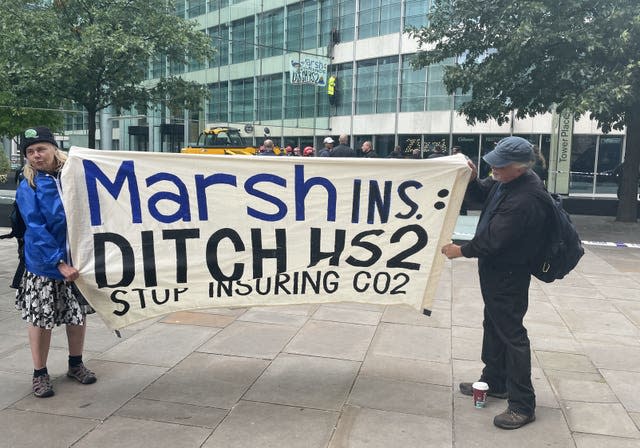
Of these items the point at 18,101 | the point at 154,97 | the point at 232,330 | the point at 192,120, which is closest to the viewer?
the point at 232,330

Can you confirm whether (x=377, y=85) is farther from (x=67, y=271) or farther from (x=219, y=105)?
(x=67, y=271)

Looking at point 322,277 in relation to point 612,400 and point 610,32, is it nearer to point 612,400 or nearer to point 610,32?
point 612,400

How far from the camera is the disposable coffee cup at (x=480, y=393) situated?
391cm

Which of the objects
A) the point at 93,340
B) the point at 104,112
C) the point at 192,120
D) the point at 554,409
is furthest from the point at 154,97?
the point at 192,120

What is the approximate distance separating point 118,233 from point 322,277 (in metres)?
1.39

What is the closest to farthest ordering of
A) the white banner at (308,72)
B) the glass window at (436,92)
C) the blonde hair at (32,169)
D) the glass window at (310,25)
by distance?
1. the blonde hair at (32,169)
2. the glass window at (436,92)
3. the white banner at (308,72)
4. the glass window at (310,25)

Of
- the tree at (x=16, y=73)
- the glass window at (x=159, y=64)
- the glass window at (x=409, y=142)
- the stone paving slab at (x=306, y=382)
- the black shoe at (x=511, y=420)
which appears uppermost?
the glass window at (x=159, y=64)

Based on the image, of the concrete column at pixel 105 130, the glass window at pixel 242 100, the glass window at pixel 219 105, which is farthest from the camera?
the glass window at pixel 219 105

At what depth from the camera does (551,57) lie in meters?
13.3

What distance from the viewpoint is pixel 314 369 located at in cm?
462

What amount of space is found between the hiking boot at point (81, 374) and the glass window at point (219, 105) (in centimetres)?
3171

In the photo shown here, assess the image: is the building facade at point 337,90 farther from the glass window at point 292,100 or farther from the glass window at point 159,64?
the glass window at point 159,64

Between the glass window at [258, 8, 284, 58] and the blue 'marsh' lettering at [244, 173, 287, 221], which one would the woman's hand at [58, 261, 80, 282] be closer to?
the blue 'marsh' lettering at [244, 173, 287, 221]

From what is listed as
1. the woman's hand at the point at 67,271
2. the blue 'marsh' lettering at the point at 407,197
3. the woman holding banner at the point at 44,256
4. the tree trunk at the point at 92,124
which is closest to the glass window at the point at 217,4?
the tree trunk at the point at 92,124
